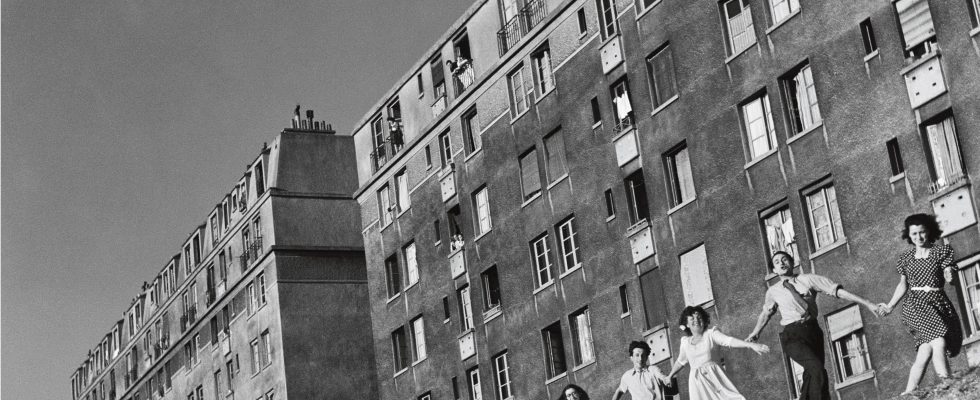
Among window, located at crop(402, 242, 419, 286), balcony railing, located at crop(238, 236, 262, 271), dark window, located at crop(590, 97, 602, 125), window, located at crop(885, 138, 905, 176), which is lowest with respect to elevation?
window, located at crop(885, 138, 905, 176)

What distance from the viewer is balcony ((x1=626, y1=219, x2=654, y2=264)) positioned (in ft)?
113

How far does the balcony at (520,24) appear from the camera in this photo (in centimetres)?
3991

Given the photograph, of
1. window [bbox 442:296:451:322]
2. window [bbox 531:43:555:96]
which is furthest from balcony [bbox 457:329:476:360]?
window [bbox 531:43:555:96]

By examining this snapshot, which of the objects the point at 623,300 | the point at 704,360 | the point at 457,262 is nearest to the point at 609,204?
the point at 623,300

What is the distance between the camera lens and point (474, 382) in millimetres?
42438

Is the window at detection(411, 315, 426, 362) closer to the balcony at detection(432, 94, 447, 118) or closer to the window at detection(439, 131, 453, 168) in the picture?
the window at detection(439, 131, 453, 168)

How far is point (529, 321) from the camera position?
3922 centimetres

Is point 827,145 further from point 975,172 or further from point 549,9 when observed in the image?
point 549,9

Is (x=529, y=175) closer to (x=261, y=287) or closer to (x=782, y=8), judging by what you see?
(x=782, y=8)

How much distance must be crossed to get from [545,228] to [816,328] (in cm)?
2171

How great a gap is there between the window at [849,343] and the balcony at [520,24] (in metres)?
14.7

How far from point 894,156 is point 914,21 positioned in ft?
9.41

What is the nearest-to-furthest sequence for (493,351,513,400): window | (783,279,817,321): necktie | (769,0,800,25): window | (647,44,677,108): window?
(783,279,817,321): necktie < (769,0,800,25): window < (647,44,677,108): window < (493,351,513,400): window

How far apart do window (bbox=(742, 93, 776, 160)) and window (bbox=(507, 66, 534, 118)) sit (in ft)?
32.6
